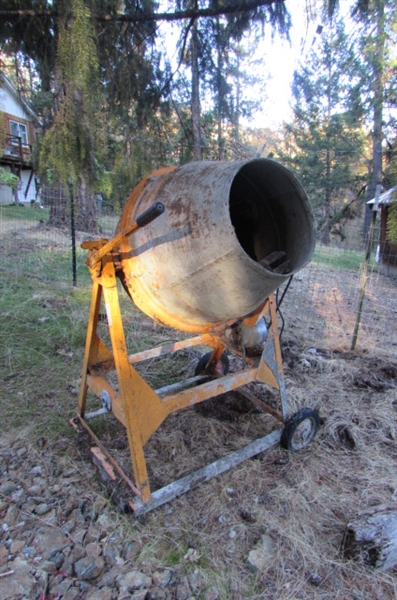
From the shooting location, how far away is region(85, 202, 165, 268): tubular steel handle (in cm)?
128

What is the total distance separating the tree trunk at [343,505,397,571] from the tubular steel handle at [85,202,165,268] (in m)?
1.64

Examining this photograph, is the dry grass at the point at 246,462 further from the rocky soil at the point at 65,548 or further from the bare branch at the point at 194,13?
the bare branch at the point at 194,13

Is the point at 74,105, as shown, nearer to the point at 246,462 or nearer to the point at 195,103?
the point at 195,103

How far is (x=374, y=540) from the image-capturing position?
1466mm

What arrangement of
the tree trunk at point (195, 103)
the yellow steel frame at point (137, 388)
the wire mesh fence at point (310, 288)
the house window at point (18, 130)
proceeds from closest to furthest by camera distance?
1. the yellow steel frame at point (137, 388)
2. the tree trunk at point (195, 103)
3. the wire mesh fence at point (310, 288)
4. the house window at point (18, 130)

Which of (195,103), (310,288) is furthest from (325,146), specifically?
(195,103)

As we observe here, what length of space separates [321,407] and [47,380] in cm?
227

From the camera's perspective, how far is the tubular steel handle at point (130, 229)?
1282 mm

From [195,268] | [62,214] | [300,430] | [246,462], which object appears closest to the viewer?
[195,268]

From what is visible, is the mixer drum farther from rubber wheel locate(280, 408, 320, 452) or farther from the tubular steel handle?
rubber wheel locate(280, 408, 320, 452)

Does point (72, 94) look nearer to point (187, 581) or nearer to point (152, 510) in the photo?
point (152, 510)

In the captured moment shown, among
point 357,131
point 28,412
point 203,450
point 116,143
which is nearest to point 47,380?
point 28,412

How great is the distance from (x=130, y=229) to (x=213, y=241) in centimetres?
37

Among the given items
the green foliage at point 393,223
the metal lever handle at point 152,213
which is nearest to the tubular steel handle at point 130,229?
the metal lever handle at point 152,213
